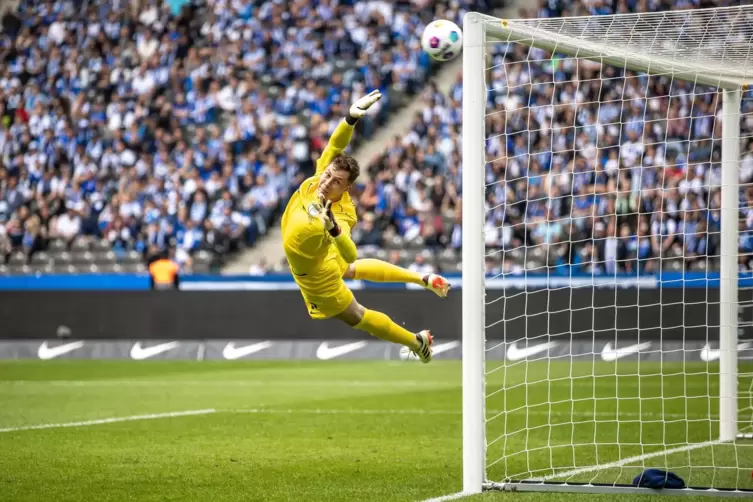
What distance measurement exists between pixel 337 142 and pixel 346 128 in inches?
6.0

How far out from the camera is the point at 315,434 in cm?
993

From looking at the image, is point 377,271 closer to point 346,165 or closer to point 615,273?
point 346,165

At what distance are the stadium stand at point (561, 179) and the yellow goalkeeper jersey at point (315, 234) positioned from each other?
27.3 ft

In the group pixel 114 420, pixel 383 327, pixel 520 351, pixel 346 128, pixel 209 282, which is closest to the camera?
pixel 346 128

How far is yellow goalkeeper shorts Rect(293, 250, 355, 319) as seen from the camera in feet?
28.9

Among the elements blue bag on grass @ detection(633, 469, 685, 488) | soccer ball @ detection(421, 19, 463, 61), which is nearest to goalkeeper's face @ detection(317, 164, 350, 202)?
soccer ball @ detection(421, 19, 463, 61)

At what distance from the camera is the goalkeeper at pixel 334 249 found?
8.29 m

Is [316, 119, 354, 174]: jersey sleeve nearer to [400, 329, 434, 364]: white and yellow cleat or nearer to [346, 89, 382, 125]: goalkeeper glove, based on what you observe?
[346, 89, 382, 125]: goalkeeper glove

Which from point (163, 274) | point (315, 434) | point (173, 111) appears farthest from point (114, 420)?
point (173, 111)

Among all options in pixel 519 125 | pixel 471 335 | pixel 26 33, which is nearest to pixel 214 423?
pixel 471 335

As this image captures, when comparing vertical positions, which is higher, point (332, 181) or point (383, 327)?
point (332, 181)

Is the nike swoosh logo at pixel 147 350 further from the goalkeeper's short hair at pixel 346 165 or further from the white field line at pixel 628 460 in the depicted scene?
the white field line at pixel 628 460

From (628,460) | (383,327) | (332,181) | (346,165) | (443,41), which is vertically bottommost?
(628,460)

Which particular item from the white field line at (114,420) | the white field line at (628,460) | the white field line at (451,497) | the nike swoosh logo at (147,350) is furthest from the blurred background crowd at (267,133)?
the white field line at (451,497)
